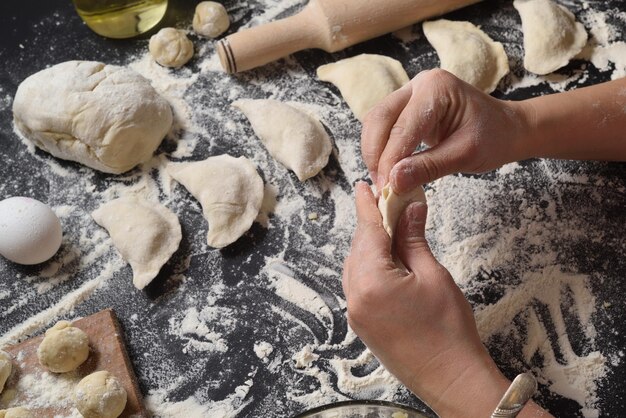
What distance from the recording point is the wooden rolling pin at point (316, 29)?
1.49m

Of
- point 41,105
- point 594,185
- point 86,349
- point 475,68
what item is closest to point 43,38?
point 41,105

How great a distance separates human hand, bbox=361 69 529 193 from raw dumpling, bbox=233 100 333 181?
0.22 m

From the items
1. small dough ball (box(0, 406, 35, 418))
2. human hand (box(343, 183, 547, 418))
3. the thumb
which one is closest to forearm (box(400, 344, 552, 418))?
human hand (box(343, 183, 547, 418))

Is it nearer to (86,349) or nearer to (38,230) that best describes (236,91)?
(38,230)

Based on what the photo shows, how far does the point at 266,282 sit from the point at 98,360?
32 cm

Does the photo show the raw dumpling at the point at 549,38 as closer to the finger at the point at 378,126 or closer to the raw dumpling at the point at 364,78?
the raw dumpling at the point at 364,78

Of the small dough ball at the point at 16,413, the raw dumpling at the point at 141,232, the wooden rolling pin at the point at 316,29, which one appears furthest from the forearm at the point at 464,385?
the wooden rolling pin at the point at 316,29

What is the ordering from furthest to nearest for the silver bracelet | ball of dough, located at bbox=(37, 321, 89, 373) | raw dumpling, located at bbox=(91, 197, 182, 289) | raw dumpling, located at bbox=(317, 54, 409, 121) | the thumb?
raw dumpling, located at bbox=(317, 54, 409, 121) → raw dumpling, located at bbox=(91, 197, 182, 289) → ball of dough, located at bbox=(37, 321, 89, 373) → the thumb → the silver bracelet

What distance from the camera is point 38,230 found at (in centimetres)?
130

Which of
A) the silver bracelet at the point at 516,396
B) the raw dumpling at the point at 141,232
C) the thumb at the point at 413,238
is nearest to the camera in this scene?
the silver bracelet at the point at 516,396

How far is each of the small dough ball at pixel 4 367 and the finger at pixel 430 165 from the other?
705 mm

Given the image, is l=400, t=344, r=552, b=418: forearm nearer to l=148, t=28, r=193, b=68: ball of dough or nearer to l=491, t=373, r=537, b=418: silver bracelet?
l=491, t=373, r=537, b=418: silver bracelet

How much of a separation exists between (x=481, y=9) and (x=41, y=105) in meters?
0.93

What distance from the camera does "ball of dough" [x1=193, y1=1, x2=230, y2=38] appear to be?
1554mm
